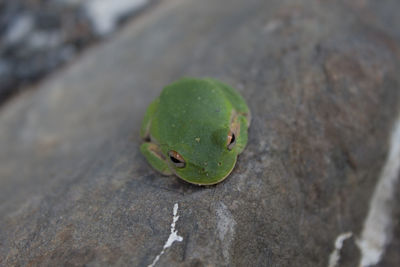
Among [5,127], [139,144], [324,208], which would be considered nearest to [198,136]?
[139,144]

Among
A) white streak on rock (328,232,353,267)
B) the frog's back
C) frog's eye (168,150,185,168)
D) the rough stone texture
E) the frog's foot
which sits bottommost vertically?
white streak on rock (328,232,353,267)

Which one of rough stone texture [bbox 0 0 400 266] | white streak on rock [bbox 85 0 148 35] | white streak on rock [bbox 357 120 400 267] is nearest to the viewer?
rough stone texture [bbox 0 0 400 266]

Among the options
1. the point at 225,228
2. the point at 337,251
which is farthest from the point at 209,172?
the point at 337,251

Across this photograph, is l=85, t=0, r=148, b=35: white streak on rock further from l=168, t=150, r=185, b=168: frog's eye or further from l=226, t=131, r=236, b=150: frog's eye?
l=226, t=131, r=236, b=150: frog's eye

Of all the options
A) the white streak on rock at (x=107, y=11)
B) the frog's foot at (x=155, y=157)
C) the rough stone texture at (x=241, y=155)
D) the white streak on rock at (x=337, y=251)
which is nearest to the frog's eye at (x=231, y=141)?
the rough stone texture at (x=241, y=155)

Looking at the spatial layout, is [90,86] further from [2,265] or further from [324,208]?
[324,208]

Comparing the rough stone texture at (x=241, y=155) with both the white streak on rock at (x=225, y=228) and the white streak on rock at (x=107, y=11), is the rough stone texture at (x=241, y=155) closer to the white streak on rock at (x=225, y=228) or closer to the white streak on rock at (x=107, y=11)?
the white streak on rock at (x=225, y=228)

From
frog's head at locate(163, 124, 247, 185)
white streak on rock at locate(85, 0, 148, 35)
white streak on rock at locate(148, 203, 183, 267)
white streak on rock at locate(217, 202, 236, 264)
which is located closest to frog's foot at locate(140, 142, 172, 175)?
frog's head at locate(163, 124, 247, 185)
